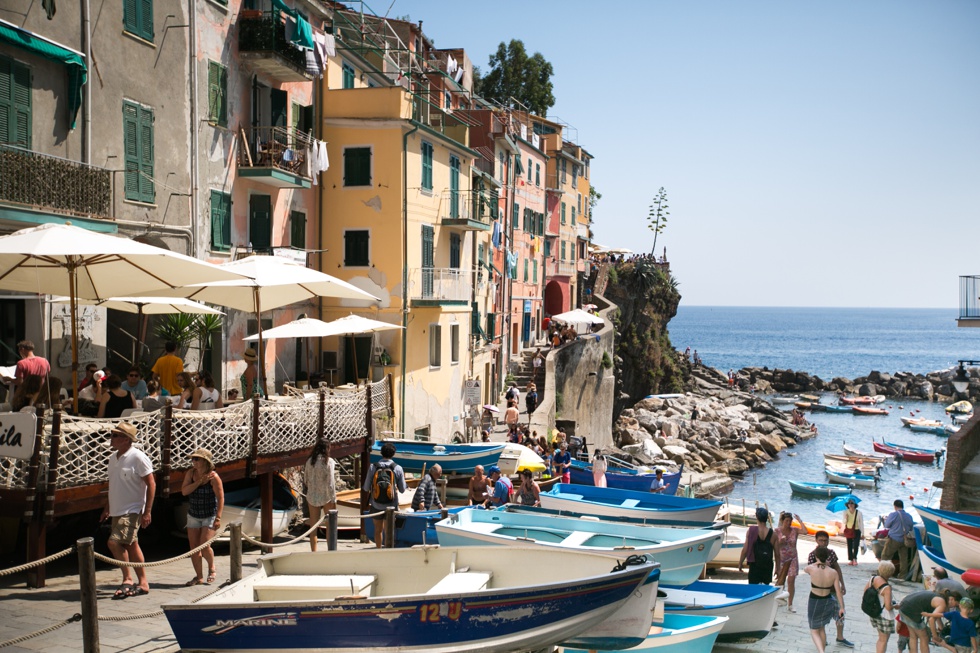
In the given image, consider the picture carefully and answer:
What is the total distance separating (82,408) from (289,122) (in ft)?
48.9

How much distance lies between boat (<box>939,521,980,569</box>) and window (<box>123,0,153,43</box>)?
800 inches

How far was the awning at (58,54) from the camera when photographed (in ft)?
54.5

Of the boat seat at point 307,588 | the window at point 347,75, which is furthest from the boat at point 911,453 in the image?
the boat seat at point 307,588

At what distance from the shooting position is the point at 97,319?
779 inches

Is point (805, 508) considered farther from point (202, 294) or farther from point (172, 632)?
point (172, 632)

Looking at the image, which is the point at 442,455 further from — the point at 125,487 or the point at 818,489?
the point at 818,489

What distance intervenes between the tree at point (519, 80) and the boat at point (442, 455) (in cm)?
4889

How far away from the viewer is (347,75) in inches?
1219

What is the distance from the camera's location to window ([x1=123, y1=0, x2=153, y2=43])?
2036cm

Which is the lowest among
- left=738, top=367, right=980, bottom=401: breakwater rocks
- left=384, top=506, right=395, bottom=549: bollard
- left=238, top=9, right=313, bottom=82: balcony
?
left=738, top=367, right=980, bottom=401: breakwater rocks

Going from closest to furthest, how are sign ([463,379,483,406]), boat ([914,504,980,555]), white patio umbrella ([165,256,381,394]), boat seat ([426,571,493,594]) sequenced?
boat seat ([426,571,493,594]), white patio umbrella ([165,256,381,394]), boat ([914,504,980,555]), sign ([463,379,483,406])

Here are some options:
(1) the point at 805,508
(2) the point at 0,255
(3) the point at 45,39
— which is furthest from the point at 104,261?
(1) the point at 805,508

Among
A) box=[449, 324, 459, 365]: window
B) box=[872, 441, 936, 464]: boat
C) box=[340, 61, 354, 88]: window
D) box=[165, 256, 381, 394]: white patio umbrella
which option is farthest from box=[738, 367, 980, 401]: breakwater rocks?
box=[165, 256, 381, 394]: white patio umbrella

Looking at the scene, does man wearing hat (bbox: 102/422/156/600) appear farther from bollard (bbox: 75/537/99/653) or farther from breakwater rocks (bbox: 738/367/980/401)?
breakwater rocks (bbox: 738/367/980/401)
